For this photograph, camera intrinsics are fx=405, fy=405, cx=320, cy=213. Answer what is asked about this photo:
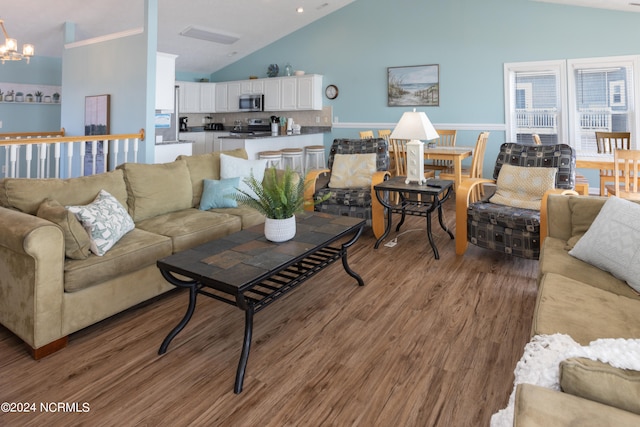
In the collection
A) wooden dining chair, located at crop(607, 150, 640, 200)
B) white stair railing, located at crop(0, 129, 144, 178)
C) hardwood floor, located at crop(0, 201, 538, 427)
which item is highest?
white stair railing, located at crop(0, 129, 144, 178)

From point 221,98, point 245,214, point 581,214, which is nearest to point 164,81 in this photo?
point 245,214

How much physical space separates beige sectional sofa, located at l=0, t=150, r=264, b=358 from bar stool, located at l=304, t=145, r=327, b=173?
4.57m

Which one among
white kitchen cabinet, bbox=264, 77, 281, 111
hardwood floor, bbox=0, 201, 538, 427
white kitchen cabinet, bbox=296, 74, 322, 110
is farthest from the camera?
white kitchen cabinet, bbox=264, 77, 281, 111

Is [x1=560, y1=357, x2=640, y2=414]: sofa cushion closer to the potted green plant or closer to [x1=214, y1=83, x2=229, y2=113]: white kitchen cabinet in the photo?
the potted green plant

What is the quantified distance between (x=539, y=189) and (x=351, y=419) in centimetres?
286

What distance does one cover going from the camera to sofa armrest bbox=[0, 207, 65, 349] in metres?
2.09

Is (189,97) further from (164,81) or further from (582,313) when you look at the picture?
(582,313)

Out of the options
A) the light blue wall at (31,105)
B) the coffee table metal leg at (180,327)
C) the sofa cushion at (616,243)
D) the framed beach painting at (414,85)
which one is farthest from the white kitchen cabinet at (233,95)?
the sofa cushion at (616,243)

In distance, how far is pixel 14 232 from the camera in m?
2.11

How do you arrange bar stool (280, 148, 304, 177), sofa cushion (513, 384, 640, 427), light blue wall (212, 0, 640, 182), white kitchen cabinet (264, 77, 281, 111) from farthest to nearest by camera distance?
white kitchen cabinet (264, 77, 281, 111) < bar stool (280, 148, 304, 177) < light blue wall (212, 0, 640, 182) < sofa cushion (513, 384, 640, 427)

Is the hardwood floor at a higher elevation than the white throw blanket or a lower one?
lower

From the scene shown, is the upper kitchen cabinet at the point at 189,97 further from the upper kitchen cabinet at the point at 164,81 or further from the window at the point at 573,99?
the window at the point at 573,99

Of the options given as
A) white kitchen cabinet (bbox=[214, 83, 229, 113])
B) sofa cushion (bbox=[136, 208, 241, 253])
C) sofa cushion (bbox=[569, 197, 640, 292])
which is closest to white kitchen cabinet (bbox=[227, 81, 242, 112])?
white kitchen cabinet (bbox=[214, 83, 229, 113])

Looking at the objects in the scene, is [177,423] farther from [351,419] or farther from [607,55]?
[607,55]
